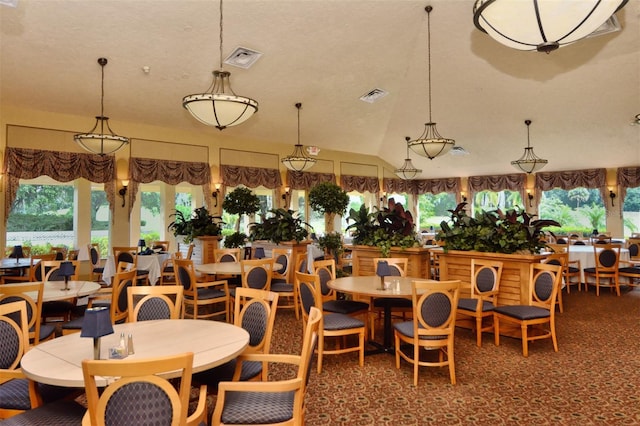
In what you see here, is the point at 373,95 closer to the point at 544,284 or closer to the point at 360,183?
the point at 360,183

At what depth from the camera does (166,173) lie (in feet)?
32.0

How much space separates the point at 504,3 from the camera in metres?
2.61

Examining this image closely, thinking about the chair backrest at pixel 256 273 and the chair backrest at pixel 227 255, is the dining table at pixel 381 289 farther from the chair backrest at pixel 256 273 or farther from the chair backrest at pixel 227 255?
the chair backrest at pixel 227 255

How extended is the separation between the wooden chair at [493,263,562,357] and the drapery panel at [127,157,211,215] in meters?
7.70

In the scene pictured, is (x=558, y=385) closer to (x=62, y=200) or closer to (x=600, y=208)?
(x=62, y=200)

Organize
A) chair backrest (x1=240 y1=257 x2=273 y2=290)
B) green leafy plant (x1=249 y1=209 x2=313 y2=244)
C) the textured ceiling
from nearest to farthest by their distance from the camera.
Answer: chair backrest (x1=240 y1=257 x2=273 y2=290), the textured ceiling, green leafy plant (x1=249 y1=209 x2=313 y2=244)

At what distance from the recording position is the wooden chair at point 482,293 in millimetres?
4582

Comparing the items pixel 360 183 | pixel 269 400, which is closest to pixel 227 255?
pixel 269 400

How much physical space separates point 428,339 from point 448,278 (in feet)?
6.88

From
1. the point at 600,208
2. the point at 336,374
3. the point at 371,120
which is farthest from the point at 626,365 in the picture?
the point at 600,208

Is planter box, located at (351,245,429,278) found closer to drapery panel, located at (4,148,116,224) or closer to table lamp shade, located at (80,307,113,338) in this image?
table lamp shade, located at (80,307,113,338)

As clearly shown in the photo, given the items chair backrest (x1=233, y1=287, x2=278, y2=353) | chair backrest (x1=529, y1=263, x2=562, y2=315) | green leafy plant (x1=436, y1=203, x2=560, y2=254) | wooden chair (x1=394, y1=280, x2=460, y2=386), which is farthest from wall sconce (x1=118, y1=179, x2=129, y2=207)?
chair backrest (x1=529, y1=263, x2=562, y2=315)

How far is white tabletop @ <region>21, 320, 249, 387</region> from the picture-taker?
6.66 ft

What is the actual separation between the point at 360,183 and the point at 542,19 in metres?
11.3
